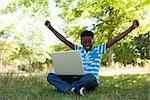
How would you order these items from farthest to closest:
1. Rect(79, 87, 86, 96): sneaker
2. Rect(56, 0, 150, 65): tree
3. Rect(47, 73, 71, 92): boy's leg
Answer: Rect(56, 0, 150, 65): tree
Rect(47, 73, 71, 92): boy's leg
Rect(79, 87, 86, 96): sneaker

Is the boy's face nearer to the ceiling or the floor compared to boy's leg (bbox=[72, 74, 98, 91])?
nearer to the ceiling

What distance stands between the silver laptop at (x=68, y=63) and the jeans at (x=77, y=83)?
0.44 ft

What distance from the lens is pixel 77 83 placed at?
5.71m

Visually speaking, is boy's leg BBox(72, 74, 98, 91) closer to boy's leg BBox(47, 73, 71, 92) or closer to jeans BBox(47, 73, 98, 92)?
jeans BBox(47, 73, 98, 92)

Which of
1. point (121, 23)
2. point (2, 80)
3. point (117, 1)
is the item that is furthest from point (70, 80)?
point (121, 23)

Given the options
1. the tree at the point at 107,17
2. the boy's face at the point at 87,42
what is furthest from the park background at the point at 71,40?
the boy's face at the point at 87,42

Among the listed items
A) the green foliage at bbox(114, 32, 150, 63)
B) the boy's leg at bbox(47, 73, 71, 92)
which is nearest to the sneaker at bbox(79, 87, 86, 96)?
the boy's leg at bbox(47, 73, 71, 92)

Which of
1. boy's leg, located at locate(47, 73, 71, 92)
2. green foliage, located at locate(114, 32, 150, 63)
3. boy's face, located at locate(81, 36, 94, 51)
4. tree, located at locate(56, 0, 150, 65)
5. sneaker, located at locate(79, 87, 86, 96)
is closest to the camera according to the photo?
sneaker, located at locate(79, 87, 86, 96)

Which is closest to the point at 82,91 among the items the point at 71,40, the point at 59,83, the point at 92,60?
the point at 59,83

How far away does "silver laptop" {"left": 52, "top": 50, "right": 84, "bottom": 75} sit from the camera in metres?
5.74

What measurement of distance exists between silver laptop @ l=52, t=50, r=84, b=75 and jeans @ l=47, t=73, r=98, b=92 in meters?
0.13

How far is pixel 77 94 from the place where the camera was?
5594 millimetres

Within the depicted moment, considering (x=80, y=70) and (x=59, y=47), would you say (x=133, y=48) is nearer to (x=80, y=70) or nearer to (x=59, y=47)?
(x=59, y=47)

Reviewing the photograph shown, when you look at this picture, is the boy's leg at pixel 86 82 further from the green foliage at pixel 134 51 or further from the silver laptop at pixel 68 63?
the green foliage at pixel 134 51
